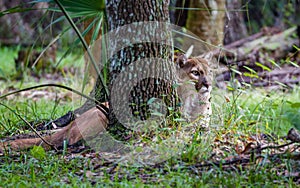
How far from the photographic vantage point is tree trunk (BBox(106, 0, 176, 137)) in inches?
158

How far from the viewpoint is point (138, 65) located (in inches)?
158

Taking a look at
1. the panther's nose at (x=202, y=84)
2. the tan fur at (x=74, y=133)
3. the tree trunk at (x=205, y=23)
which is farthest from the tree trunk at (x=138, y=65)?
the tree trunk at (x=205, y=23)

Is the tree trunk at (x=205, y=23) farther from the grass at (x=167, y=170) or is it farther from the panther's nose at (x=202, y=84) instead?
the grass at (x=167, y=170)

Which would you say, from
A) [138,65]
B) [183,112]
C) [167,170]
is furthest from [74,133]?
[167,170]

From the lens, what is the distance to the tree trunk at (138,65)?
13.1ft

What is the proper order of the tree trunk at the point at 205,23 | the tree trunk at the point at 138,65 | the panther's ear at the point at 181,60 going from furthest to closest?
1. the tree trunk at the point at 205,23
2. the panther's ear at the point at 181,60
3. the tree trunk at the point at 138,65

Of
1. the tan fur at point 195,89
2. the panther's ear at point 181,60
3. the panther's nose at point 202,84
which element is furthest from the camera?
the panther's ear at point 181,60

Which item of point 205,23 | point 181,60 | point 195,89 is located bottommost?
point 195,89

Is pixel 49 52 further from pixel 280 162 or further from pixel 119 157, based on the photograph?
pixel 280 162

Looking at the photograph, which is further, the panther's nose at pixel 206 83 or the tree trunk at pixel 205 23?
the tree trunk at pixel 205 23

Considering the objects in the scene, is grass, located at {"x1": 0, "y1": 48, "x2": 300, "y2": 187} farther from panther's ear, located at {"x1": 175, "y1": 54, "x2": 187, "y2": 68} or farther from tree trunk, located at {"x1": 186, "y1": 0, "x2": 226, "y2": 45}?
tree trunk, located at {"x1": 186, "y1": 0, "x2": 226, "y2": 45}

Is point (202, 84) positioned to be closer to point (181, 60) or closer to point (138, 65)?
point (181, 60)

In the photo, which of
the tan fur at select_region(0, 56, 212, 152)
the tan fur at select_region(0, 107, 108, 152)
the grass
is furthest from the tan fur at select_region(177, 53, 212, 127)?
the tan fur at select_region(0, 107, 108, 152)

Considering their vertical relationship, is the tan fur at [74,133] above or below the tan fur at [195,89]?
below
